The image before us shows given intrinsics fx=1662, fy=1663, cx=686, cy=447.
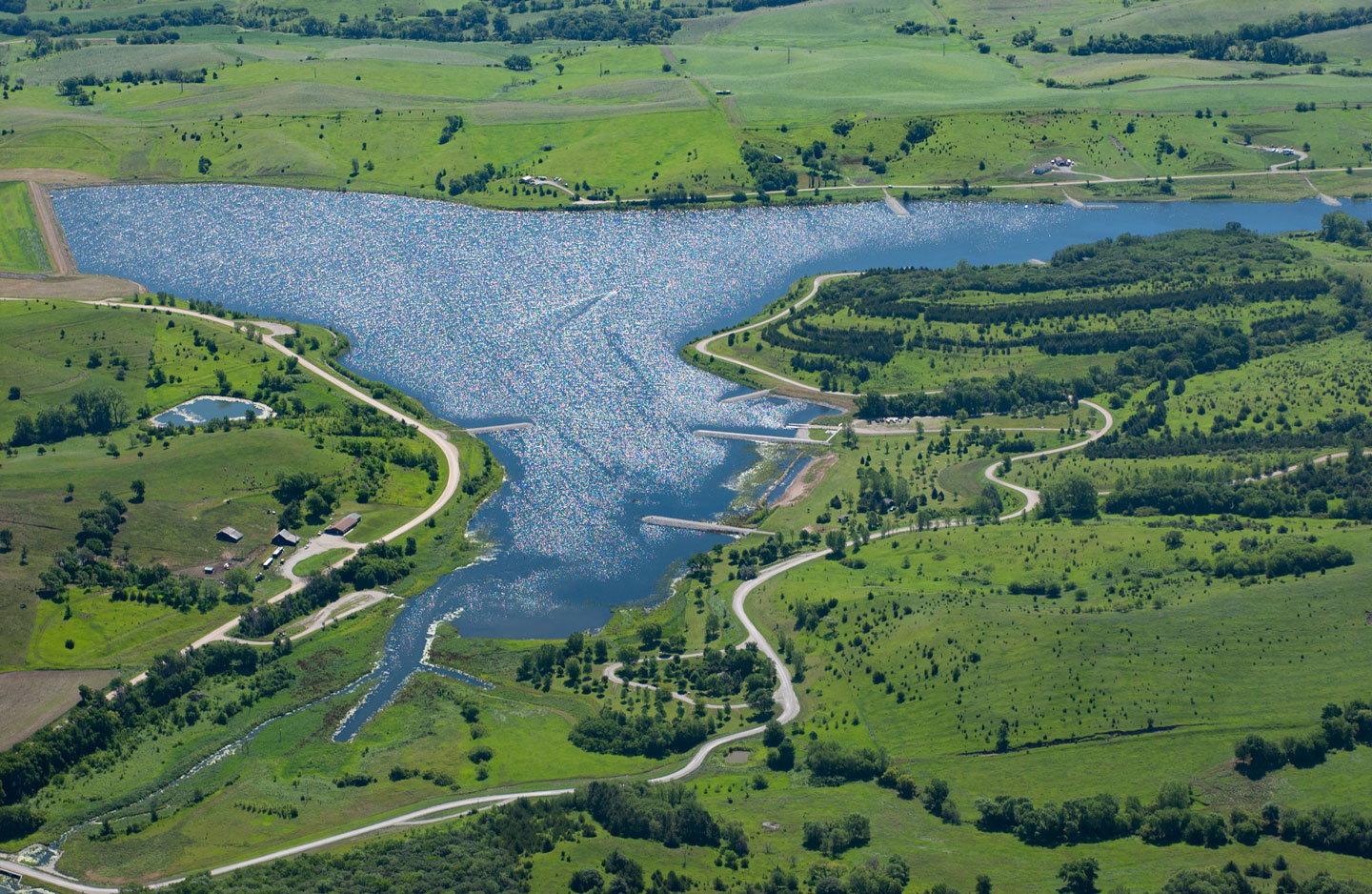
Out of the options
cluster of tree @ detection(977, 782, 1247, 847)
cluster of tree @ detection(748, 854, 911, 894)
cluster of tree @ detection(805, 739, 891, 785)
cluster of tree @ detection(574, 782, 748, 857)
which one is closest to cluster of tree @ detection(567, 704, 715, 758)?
cluster of tree @ detection(574, 782, 748, 857)

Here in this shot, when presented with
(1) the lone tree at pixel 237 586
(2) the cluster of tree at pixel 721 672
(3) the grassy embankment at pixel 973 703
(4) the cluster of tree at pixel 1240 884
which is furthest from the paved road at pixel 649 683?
(4) the cluster of tree at pixel 1240 884

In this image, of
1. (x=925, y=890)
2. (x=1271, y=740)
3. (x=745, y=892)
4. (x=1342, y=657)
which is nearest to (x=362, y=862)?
(x=745, y=892)

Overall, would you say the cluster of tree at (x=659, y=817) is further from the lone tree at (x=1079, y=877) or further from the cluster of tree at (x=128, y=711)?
the cluster of tree at (x=128, y=711)

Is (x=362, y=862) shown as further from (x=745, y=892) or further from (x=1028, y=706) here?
(x=1028, y=706)

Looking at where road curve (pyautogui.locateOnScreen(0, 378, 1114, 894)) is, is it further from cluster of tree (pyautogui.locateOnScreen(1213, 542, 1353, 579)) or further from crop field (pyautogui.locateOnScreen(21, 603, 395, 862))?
cluster of tree (pyautogui.locateOnScreen(1213, 542, 1353, 579))

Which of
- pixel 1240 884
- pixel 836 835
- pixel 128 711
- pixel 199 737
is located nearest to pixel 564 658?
pixel 199 737

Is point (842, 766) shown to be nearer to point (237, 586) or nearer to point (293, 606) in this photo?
point (293, 606)
